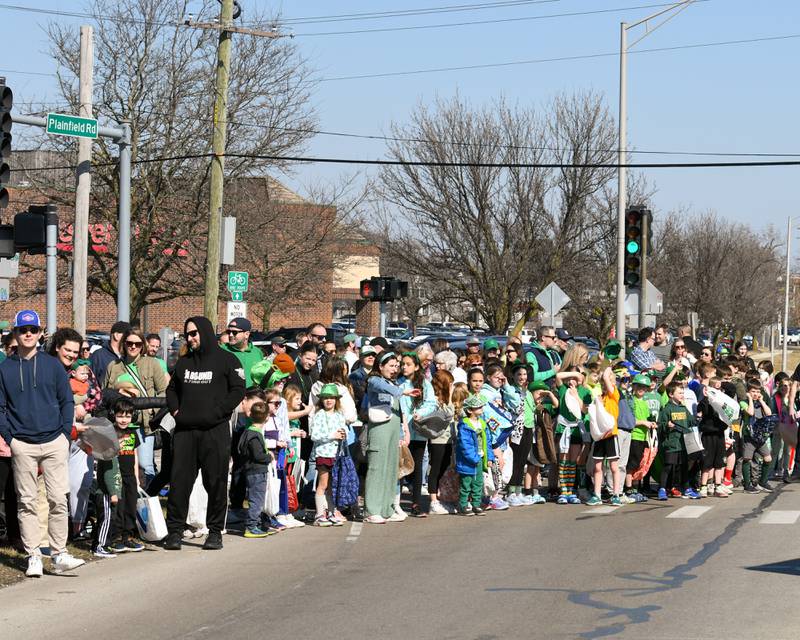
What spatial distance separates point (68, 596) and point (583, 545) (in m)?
4.80

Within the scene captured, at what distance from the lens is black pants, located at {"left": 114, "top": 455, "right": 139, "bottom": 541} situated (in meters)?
11.1

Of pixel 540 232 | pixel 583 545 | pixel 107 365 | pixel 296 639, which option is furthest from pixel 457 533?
pixel 540 232

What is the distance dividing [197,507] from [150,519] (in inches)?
30.8

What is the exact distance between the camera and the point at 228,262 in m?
21.4

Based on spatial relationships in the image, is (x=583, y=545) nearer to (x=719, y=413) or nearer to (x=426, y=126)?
(x=719, y=413)

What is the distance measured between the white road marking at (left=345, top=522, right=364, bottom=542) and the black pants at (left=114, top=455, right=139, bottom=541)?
2141 mm

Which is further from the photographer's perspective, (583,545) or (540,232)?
(540,232)

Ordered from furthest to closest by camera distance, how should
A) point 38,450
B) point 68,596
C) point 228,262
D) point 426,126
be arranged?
point 426,126, point 228,262, point 38,450, point 68,596

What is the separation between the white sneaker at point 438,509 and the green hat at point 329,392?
1858 millimetres

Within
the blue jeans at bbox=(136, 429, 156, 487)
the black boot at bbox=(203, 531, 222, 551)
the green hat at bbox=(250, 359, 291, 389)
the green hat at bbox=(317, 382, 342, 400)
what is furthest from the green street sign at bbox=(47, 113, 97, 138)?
the black boot at bbox=(203, 531, 222, 551)

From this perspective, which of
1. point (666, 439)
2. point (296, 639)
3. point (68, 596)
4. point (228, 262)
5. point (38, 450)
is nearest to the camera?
point (296, 639)

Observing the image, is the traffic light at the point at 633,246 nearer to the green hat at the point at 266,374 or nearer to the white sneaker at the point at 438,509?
the white sneaker at the point at 438,509

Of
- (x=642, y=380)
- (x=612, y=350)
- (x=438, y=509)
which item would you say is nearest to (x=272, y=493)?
(x=438, y=509)

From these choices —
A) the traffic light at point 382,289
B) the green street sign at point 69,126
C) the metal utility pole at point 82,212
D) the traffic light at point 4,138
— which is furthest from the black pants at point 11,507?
the traffic light at point 382,289
